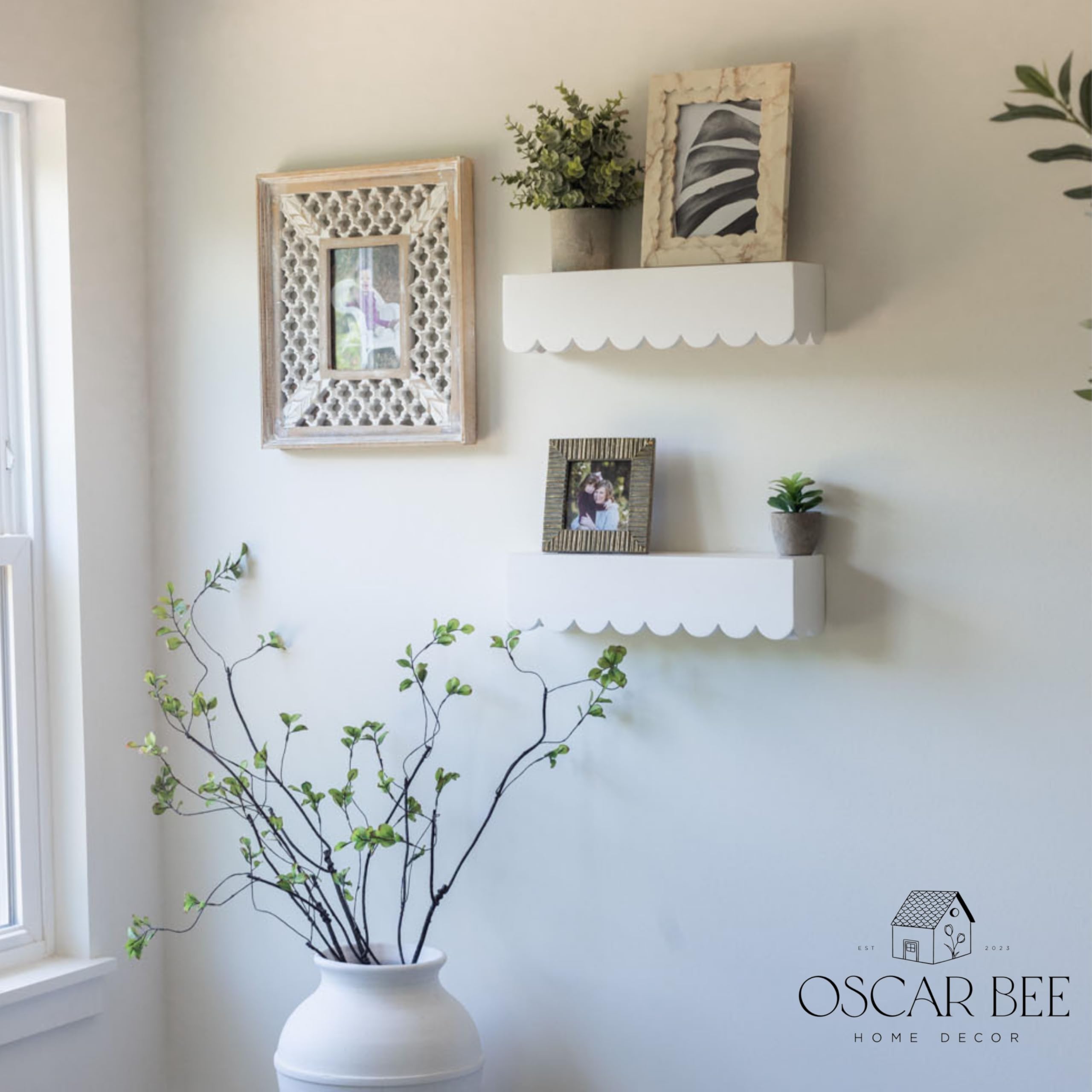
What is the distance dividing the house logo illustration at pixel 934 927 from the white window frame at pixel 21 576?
4.74ft

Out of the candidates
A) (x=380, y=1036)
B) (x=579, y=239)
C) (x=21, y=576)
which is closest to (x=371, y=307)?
(x=579, y=239)

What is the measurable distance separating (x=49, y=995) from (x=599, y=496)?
48.6 inches

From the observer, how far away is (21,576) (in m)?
2.42

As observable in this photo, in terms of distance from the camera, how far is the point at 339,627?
2432mm

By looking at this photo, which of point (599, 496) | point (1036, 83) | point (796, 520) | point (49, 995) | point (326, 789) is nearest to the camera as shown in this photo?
point (1036, 83)

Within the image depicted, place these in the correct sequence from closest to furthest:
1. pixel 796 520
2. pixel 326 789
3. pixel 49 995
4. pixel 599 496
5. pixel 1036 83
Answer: pixel 1036 83 → pixel 796 520 → pixel 599 496 → pixel 49 995 → pixel 326 789

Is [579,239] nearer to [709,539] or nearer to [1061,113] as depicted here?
[709,539]

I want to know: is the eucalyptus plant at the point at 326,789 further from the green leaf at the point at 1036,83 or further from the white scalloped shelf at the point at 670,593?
the green leaf at the point at 1036,83

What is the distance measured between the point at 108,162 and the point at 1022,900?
6.31 ft

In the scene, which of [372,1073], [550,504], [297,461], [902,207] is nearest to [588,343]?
[550,504]

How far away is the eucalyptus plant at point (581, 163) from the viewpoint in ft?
6.84

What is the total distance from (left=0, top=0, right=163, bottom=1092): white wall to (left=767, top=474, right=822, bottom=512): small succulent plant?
1188 millimetres

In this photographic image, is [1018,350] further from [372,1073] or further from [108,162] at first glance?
Answer: [108,162]

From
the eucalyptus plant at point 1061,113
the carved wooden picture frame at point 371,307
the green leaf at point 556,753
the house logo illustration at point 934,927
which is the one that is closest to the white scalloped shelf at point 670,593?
the green leaf at point 556,753
